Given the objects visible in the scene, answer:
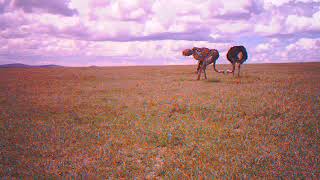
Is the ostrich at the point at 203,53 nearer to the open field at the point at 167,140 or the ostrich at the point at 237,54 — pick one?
the ostrich at the point at 237,54

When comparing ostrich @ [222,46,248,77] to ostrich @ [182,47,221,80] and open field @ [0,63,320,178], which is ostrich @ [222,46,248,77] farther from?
open field @ [0,63,320,178]

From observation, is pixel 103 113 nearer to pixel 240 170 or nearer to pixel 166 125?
pixel 166 125

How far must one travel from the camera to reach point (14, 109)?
14141 mm

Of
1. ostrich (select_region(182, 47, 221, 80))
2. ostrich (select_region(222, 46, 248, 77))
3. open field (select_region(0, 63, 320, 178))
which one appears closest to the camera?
open field (select_region(0, 63, 320, 178))

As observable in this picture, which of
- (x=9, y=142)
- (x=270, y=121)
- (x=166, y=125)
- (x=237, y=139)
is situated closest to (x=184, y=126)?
(x=166, y=125)

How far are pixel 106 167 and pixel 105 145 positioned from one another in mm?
1557

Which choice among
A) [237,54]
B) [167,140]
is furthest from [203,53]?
[167,140]

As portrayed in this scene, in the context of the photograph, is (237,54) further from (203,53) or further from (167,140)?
(167,140)

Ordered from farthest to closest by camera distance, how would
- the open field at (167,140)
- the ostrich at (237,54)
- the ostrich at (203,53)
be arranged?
the ostrich at (237,54), the ostrich at (203,53), the open field at (167,140)

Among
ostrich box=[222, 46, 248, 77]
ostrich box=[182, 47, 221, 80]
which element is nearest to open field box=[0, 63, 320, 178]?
ostrich box=[182, 47, 221, 80]

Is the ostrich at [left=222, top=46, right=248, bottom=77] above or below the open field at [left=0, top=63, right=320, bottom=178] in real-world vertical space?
above

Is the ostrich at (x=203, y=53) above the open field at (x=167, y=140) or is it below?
above

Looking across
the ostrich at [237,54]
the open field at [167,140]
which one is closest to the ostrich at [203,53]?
the ostrich at [237,54]

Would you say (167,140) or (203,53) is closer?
(167,140)
